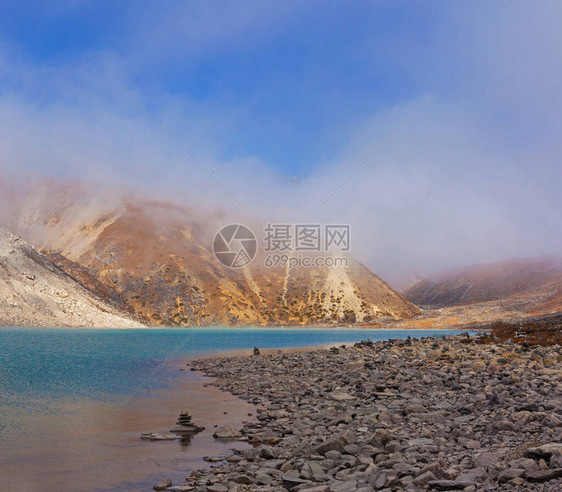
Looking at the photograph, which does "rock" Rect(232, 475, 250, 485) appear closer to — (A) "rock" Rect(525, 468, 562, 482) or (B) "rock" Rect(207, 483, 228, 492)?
(B) "rock" Rect(207, 483, 228, 492)

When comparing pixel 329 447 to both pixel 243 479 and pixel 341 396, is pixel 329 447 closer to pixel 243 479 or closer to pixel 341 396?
pixel 243 479

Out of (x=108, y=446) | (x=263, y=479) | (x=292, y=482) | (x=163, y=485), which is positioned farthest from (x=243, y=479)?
(x=108, y=446)

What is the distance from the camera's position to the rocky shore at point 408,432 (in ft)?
32.9

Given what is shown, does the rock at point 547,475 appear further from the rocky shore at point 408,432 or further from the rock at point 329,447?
the rock at point 329,447

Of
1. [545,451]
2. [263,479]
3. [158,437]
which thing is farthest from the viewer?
[158,437]

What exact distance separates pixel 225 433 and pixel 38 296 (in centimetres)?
10544

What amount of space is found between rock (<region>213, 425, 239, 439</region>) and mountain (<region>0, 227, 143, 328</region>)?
3789 inches

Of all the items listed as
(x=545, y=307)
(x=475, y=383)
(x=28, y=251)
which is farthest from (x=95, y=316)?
(x=545, y=307)

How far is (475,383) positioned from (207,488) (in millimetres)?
14348

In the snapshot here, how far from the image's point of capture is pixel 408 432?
50.3 feet

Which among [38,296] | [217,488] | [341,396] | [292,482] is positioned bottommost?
[217,488]

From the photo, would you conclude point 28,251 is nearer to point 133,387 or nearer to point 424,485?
point 133,387

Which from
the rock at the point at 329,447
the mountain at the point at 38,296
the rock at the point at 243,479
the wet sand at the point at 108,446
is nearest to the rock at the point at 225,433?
the wet sand at the point at 108,446

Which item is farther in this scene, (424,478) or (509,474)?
(424,478)
